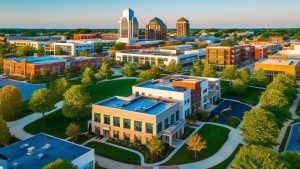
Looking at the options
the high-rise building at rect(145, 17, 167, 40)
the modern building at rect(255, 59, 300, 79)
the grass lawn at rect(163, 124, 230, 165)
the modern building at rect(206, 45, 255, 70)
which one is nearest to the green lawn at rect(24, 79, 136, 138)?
the grass lawn at rect(163, 124, 230, 165)

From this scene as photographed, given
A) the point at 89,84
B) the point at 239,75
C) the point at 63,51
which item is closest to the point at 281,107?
the point at 239,75

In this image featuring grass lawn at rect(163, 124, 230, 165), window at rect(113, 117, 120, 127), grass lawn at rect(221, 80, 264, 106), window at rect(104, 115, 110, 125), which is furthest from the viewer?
grass lawn at rect(221, 80, 264, 106)

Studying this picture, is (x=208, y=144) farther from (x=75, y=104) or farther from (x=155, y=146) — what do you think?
(x=75, y=104)

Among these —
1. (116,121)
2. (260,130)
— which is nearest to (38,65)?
(116,121)

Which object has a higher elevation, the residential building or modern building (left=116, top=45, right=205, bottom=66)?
modern building (left=116, top=45, right=205, bottom=66)

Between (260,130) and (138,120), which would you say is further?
(138,120)

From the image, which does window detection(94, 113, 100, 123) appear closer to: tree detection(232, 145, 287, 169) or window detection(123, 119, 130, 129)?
window detection(123, 119, 130, 129)
